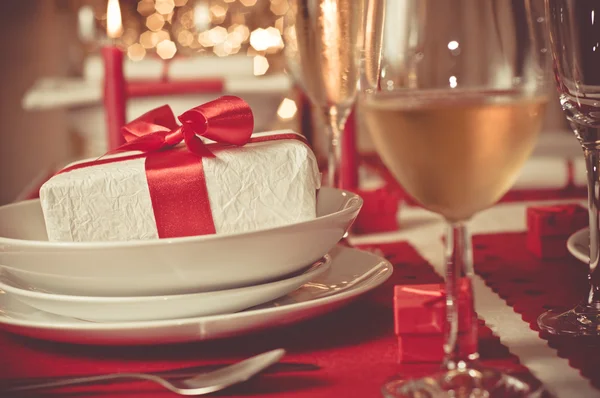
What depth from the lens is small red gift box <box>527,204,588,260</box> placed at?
875mm

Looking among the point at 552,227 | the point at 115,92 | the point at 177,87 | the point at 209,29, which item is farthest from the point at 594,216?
the point at 209,29

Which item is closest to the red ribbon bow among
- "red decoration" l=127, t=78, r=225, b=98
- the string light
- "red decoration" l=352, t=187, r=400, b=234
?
"red decoration" l=352, t=187, r=400, b=234

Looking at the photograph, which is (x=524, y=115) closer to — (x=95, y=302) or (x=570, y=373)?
(x=570, y=373)

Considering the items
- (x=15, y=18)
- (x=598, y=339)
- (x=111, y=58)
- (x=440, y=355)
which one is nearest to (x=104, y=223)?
(x=440, y=355)

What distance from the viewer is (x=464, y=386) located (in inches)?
19.3

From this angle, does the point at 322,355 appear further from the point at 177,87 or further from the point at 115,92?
the point at 177,87

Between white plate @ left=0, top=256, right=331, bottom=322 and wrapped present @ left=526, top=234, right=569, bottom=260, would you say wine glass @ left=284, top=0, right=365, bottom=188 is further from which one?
white plate @ left=0, top=256, right=331, bottom=322

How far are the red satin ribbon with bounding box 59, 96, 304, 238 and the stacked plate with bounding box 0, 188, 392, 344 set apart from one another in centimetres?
7

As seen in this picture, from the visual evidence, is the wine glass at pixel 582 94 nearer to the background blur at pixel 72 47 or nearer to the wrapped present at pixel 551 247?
the wrapped present at pixel 551 247

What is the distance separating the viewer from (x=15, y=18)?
12.5ft

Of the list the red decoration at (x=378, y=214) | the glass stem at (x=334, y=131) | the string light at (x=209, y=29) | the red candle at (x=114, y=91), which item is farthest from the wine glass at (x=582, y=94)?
the string light at (x=209, y=29)

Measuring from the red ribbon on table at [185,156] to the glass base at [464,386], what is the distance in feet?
0.76

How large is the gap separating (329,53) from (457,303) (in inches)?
18.7

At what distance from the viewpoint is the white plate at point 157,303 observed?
0.59 metres
